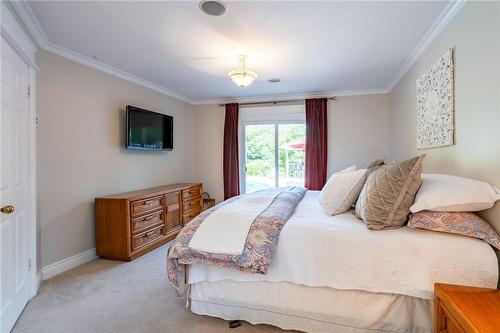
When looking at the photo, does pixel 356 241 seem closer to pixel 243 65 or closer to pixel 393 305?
pixel 393 305

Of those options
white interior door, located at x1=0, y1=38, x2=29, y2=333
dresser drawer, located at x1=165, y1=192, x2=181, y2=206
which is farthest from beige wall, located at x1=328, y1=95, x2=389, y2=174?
white interior door, located at x1=0, y1=38, x2=29, y2=333

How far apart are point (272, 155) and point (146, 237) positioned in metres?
2.69

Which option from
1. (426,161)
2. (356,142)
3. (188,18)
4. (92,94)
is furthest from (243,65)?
(356,142)

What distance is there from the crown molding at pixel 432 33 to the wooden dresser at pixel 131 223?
11.3ft

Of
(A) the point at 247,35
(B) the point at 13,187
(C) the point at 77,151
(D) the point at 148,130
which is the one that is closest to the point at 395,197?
(A) the point at 247,35

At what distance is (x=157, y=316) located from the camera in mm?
1921

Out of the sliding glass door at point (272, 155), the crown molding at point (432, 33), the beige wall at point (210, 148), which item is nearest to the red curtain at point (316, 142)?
the sliding glass door at point (272, 155)

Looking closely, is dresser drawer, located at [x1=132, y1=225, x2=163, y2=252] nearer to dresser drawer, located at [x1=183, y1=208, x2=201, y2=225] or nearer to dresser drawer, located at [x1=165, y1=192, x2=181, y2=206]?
dresser drawer, located at [x1=165, y1=192, x2=181, y2=206]

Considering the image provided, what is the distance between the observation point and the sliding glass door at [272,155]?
4816 millimetres

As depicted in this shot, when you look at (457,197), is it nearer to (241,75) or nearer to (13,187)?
(241,75)

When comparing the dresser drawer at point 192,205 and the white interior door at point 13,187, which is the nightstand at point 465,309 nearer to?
the white interior door at point 13,187

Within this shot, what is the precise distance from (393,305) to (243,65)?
2.65m

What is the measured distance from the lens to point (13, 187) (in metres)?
1.88

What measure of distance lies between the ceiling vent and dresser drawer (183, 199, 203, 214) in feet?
9.15
